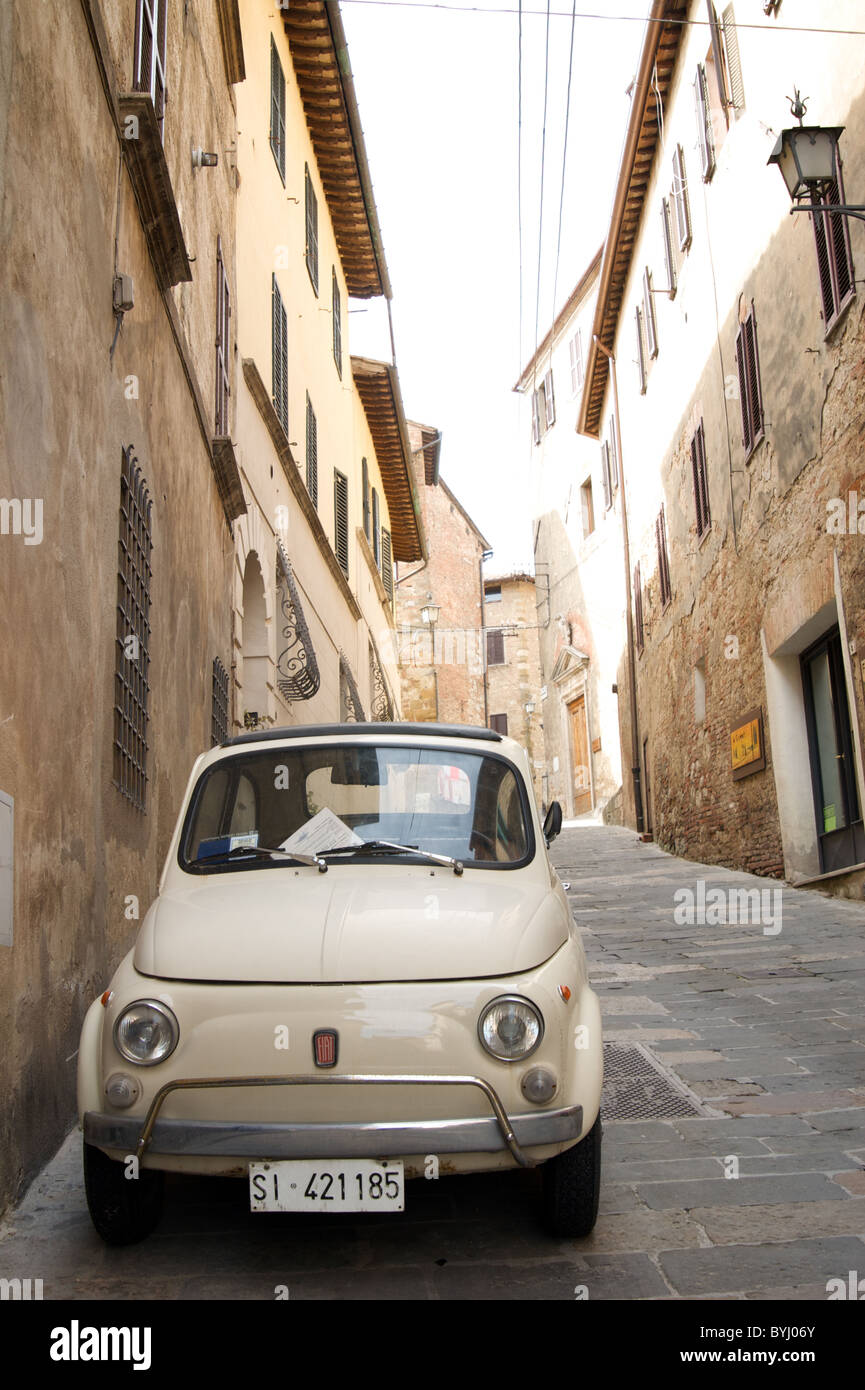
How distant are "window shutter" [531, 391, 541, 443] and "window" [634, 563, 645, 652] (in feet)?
45.1

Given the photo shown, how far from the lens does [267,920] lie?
367 centimetres

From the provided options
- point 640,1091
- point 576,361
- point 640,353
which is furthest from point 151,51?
point 576,361

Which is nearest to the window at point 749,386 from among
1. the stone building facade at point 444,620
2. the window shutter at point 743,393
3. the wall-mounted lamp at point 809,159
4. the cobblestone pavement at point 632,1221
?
the window shutter at point 743,393

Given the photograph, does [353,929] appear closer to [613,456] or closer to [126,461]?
[126,461]

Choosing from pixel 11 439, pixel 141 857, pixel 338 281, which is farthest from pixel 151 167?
pixel 338 281

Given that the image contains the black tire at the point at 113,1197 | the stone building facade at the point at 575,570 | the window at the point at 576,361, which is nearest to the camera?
the black tire at the point at 113,1197

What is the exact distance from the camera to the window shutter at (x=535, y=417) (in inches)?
1429

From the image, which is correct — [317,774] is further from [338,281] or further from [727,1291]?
[338,281]

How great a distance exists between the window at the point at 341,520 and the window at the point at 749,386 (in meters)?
7.08

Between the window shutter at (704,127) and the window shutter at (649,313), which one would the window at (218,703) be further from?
the window shutter at (649,313)

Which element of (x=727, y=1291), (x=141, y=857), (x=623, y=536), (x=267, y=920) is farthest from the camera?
(x=623, y=536)

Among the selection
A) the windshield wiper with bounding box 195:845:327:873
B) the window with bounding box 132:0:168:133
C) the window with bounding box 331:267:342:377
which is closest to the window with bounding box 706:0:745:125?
the window with bounding box 331:267:342:377

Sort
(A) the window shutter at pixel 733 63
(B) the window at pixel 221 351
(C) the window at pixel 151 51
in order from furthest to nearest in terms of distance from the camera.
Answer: (A) the window shutter at pixel 733 63 < (B) the window at pixel 221 351 < (C) the window at pixel 151 51
